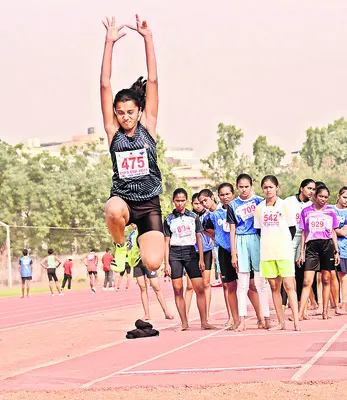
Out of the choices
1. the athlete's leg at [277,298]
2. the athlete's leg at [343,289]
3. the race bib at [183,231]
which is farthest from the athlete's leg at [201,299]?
the athlete's leg at [343,289]

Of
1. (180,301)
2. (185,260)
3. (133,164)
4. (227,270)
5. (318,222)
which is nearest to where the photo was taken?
(133,164)

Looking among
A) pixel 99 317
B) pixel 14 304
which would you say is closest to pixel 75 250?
pixel 14 304

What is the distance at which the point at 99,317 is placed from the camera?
19.7 meters

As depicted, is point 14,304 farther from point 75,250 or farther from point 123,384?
point 75,250

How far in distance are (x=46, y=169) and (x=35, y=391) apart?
57.8 meters

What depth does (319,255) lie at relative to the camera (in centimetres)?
1493

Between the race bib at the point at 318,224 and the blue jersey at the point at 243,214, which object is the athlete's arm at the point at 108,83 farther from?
the race bib at the point at 318,224

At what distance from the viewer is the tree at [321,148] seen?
11512 cm

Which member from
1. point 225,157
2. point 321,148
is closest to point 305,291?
point 225,157

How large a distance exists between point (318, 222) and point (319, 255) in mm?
537

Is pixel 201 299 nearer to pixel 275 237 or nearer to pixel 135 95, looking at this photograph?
pixel 275 237

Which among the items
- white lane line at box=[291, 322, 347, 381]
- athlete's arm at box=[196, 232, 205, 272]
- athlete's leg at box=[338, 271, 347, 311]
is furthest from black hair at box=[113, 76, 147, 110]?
athlete's leg at box=[338, 271, 347, 311]

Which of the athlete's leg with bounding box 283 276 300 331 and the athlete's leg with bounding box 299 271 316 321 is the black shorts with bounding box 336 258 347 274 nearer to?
the athlete's leg with bounding box 299 271 316 321

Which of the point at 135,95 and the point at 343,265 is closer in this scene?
the point at 135,95
